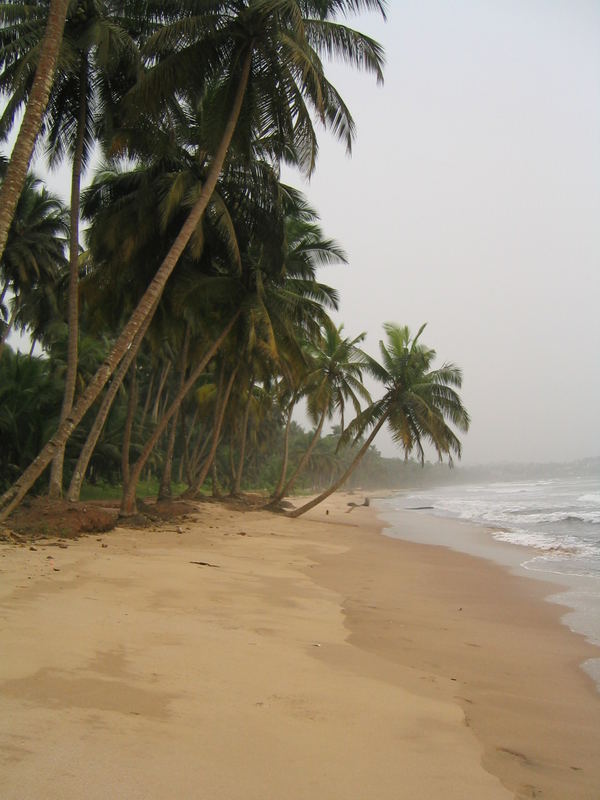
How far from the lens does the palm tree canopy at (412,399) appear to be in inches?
750

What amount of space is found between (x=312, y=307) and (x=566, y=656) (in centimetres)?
1311

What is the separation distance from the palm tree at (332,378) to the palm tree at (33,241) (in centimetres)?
1049

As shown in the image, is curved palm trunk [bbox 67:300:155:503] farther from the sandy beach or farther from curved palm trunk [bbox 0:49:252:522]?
the sandy beach

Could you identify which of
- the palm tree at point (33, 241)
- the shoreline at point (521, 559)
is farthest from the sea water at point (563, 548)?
the palm tree at point (33, 241)

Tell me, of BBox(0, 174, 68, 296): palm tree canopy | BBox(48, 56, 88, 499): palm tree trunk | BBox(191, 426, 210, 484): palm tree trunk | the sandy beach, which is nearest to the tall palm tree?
BBox(48, 56, 88, 499): palm tree trunk

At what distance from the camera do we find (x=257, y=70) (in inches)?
433

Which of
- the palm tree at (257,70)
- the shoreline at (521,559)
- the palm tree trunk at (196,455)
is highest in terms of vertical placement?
the palm tree at (257,70)

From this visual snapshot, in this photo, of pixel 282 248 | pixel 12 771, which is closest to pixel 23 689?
pixel 12 771

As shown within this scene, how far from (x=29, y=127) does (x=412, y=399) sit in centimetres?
1403

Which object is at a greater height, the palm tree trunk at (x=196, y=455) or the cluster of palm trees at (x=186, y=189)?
the cluster of palm trees at (x=186, y=189)

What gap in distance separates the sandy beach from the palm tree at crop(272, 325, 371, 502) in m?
14.6

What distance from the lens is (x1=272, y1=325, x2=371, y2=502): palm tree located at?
21.5 metres

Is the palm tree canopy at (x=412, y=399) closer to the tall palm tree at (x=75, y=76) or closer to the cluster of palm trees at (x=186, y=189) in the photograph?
the cluster of palm trees at (x=186, y=189)

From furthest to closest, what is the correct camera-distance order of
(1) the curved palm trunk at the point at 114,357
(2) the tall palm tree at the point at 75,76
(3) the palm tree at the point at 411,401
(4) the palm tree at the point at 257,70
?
(3) the palm tree at the point at 411,401 < (2) the tall palm tree at the point at 75,76 < (4) the palm tree at the point at 257,70 < (1) the curved palm trunk at the point at 114,357
